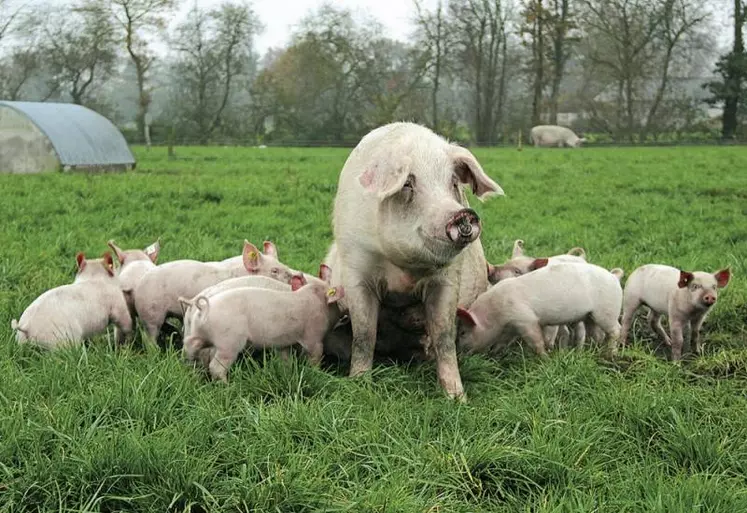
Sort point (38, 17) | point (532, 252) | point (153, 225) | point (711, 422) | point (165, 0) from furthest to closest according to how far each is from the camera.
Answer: point (38, 17) → point (165, 0) → point (153, 225) → point (532, 252) → point (711, 422)

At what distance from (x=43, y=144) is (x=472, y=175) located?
15303 millimetres

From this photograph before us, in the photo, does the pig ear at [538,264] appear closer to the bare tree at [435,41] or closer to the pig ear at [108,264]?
the pig ear at [108,264]

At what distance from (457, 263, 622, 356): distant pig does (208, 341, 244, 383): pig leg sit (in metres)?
1.31

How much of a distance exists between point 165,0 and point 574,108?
2077cm

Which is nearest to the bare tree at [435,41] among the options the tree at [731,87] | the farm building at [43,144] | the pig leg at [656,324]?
the tree at [731,87]

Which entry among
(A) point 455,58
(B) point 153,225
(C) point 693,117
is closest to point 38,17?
(A) point 455,58

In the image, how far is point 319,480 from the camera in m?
2.79

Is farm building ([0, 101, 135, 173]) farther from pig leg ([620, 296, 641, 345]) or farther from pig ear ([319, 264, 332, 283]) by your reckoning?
pig leg ([620, 296, 641, 345])

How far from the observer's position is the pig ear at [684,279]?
4898 millimetres

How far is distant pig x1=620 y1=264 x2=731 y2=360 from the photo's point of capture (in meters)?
4.97

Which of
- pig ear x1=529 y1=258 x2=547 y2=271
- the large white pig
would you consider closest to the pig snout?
the large white pig

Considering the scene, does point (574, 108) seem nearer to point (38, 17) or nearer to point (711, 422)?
point (38, 17)

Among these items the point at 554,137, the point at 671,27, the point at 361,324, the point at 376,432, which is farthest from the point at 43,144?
the point at 671,27

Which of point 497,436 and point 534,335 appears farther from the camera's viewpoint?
point 534,335
